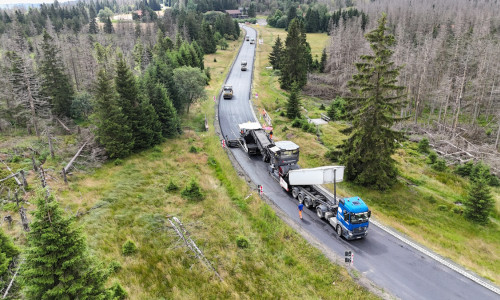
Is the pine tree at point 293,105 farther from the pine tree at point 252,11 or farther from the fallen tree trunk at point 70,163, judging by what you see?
the pine tree at point 252,11

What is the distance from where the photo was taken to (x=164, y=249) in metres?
21.3

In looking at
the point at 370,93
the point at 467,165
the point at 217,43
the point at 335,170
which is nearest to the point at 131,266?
the point at 335,170

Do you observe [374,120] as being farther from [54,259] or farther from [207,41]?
[207,41]

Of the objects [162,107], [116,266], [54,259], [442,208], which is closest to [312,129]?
[162,107]

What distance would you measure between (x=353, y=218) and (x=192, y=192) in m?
14.3

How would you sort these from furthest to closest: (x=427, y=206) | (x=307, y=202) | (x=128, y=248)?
1. (x=427, y=206)
2. (x=307, y=202)
3. (x=128, y=248)

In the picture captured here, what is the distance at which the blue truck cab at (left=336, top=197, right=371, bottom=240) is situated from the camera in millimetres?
22406

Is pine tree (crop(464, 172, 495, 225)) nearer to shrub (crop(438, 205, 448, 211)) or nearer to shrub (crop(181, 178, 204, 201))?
shrub (crop(438, 205, 448, 211))

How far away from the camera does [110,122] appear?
34.3m

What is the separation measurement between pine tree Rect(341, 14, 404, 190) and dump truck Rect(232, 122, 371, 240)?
17.2ft

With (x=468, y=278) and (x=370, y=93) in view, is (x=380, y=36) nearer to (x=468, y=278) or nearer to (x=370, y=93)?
(x=370, y=93)

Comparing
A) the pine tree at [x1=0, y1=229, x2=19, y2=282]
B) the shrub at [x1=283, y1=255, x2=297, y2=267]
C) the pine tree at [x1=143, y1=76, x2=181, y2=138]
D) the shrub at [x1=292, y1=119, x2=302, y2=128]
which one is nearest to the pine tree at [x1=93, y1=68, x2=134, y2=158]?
the pine tree at [x1=143, y1=76, x2=181, y2=138]

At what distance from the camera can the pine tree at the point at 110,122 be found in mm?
34406

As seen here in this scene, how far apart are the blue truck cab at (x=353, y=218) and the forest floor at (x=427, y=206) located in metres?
4.41
